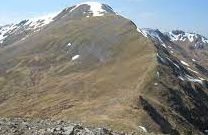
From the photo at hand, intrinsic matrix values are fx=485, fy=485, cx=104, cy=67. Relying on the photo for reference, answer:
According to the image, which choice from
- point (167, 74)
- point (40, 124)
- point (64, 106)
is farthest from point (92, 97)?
point (40, 124)

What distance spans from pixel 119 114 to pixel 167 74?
7344 centimetres

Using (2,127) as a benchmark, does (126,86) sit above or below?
below

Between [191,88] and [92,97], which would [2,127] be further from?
[191,88]

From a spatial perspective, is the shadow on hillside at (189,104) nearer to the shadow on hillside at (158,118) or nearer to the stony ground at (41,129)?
→ the shadow on hillside at (158,118)

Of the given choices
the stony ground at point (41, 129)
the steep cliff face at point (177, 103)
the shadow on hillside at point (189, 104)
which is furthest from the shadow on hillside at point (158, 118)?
the stony ground at point (41, 129)

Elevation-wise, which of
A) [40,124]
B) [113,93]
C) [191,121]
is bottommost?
[191,121]

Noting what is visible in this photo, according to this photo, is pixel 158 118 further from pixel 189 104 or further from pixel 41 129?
pixel 41 129

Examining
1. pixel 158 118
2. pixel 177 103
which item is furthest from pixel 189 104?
pixel 158 118

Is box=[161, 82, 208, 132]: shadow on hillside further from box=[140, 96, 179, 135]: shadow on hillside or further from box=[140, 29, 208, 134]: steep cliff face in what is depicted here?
box=[140, 96, 179, 135]: shadow on hillside

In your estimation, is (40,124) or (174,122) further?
(174,122)

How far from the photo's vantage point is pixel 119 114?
124750 millimetres

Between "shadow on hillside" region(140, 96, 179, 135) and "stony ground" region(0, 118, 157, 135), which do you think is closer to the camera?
"stony ground" region(0, 118, 157, 135)

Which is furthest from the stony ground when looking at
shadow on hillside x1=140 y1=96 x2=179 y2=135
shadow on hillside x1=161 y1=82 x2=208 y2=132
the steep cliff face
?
shadow on hillside x1=161 y1=82 x2=208 y2=132

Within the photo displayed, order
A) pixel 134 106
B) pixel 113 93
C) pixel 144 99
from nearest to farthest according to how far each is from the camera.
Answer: pixel 134 106
pixel 144 99
pixel 113 93
